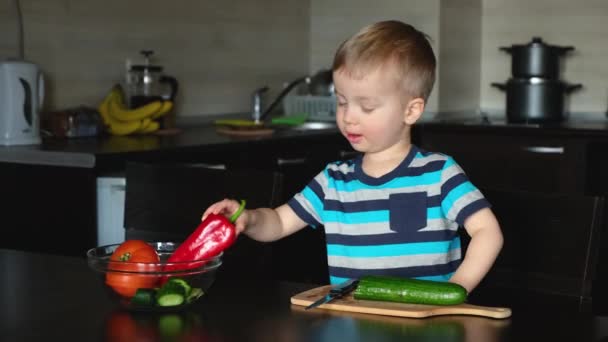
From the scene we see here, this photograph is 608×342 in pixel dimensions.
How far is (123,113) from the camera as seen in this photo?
119 inches

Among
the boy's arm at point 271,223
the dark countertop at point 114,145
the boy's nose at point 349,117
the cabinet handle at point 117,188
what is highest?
the boy's nose at point 349,117

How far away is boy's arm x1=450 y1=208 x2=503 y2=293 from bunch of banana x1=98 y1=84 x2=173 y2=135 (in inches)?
74.3

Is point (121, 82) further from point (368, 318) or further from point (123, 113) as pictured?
point (368, 318)

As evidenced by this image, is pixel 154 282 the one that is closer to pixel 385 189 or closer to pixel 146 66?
pixel 385 189

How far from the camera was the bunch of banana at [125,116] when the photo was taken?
3000 millimetres

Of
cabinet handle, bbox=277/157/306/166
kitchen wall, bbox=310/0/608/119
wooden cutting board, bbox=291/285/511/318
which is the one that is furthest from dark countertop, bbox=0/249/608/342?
kitchen wall, bbox=310/0/608/119

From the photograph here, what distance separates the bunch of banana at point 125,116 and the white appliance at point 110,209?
25.5 inches

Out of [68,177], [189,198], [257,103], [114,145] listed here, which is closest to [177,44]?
[257,103]

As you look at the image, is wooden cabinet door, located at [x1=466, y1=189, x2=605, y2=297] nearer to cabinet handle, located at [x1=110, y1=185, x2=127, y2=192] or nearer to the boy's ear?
the boy's ear

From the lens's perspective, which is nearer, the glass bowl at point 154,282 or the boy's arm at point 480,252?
the glass bowl at point 154,282

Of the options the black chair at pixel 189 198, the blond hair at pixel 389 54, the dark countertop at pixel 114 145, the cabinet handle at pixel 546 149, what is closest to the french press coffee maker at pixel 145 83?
the dark countertop at pixel 114 145

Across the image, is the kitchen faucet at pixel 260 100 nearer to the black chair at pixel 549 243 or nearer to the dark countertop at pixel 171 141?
the dark countertop at pixel 171 141

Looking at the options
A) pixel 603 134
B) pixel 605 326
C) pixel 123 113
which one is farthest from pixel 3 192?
pixel 603 134

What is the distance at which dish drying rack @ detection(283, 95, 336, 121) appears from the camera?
12.3 ft
